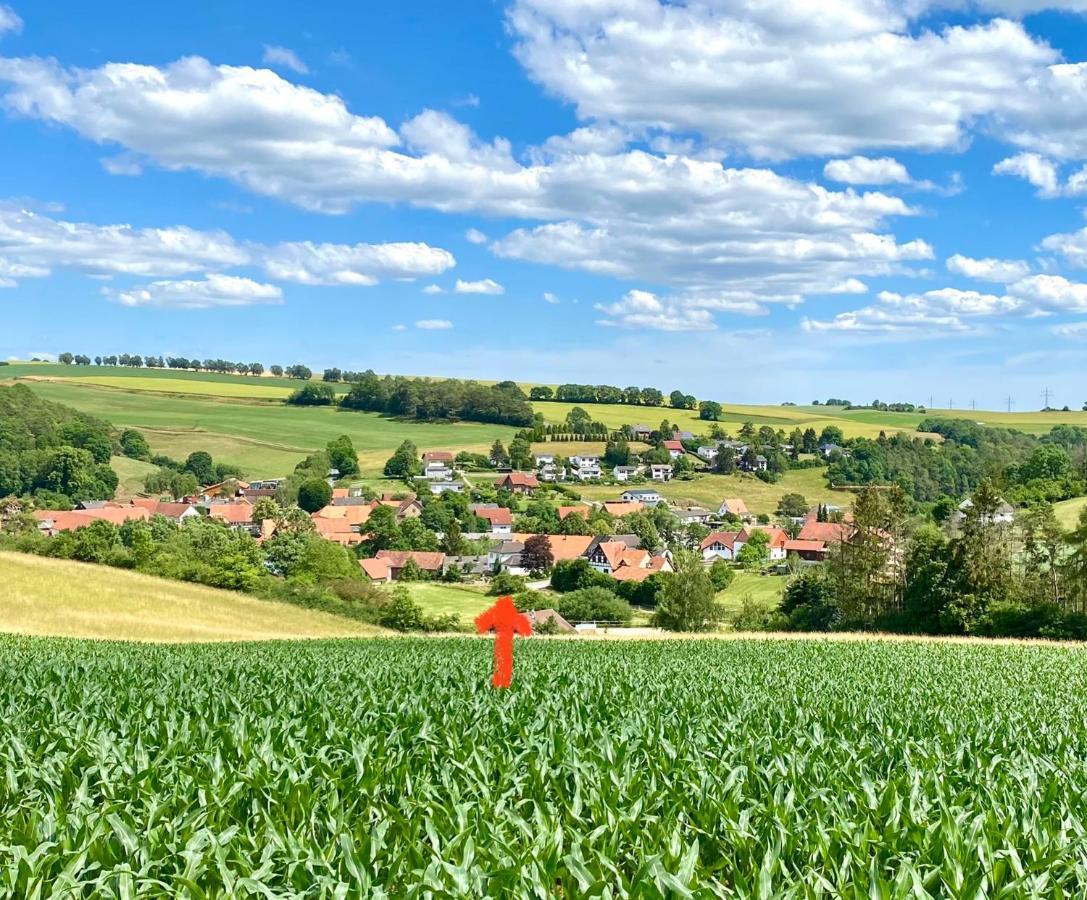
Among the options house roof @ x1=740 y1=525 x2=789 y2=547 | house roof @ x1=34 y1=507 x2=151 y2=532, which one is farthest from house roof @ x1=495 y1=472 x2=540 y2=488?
house roof @ x1=34 y1=507 x2=151 y2=532

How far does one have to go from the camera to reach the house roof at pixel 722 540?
119m

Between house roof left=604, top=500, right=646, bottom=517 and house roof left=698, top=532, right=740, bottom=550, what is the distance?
13686 millimetres

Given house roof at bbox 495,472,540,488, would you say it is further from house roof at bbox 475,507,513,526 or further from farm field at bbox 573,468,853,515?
house roof at bbox 475,507,513,526

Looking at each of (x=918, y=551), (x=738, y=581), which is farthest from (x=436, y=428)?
(x=918, y=551)

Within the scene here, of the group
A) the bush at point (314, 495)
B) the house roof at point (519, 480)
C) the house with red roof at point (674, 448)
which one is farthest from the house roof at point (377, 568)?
the house with red roof at point (674, 448)

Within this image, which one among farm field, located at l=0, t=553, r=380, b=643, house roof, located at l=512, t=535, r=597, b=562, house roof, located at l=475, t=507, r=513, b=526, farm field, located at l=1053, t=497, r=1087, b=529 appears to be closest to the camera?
farm field, located at l=0, t=553, r=380, b=643

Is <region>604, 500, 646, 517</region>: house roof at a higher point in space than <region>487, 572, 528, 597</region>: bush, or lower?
higher

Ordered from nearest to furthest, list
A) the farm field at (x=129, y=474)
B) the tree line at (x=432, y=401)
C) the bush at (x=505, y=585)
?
the bush at (x=505, y=585) < the farm field at (x=129, y=474) < the tree line at (x=432, y=401)

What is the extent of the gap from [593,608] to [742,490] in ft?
251

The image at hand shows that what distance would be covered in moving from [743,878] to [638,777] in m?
2.12

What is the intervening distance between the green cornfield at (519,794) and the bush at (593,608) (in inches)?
2678

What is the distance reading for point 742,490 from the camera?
153000mm

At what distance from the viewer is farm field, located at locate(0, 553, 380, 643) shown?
1387 inches

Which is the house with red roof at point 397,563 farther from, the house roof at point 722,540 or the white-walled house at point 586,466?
the white-walled house at point 586,466
